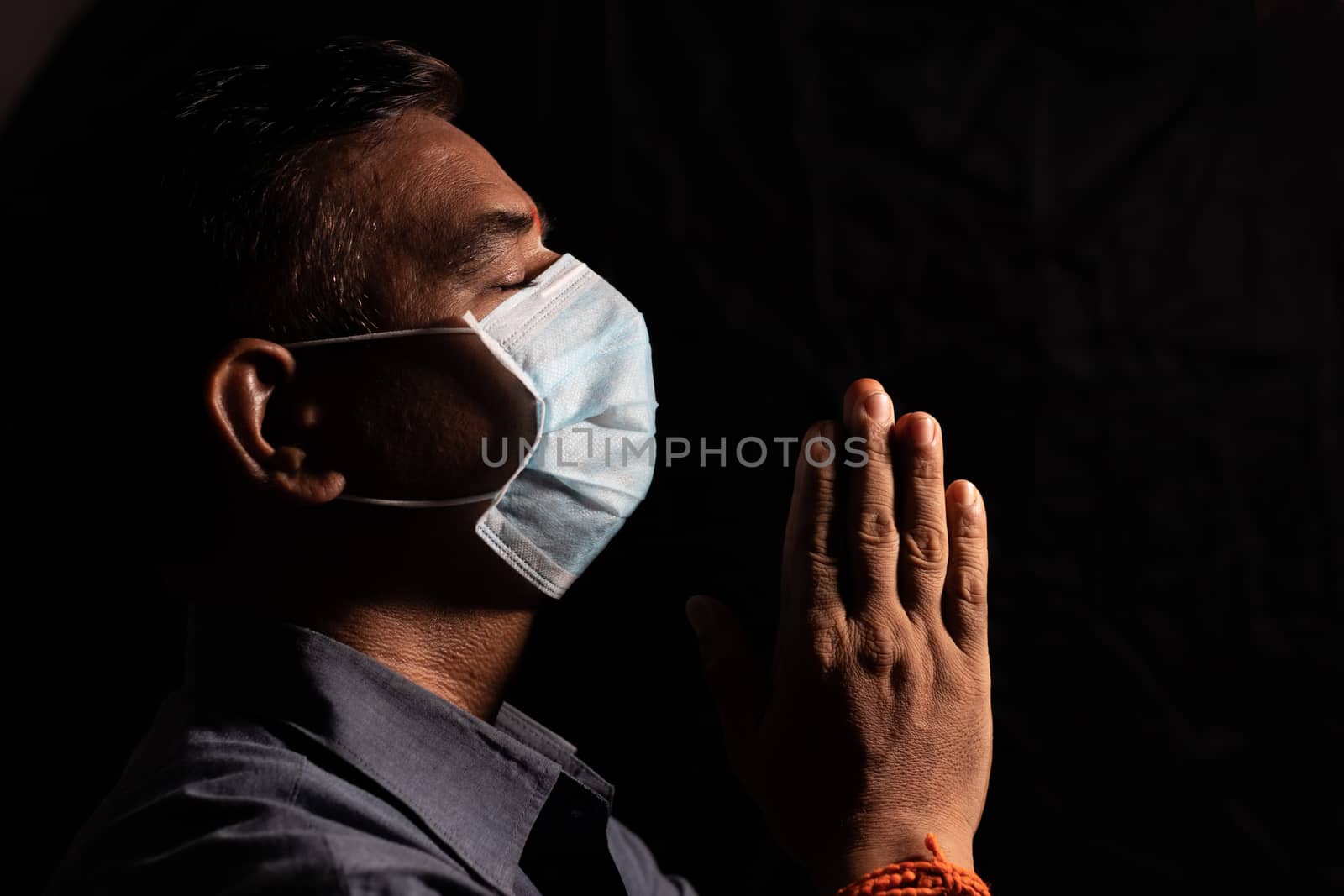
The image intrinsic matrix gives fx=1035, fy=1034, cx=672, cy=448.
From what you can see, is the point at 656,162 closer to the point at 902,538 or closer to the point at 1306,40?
the point at 902,538

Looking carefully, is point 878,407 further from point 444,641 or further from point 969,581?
point 444,641

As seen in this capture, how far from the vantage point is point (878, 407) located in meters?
1.06

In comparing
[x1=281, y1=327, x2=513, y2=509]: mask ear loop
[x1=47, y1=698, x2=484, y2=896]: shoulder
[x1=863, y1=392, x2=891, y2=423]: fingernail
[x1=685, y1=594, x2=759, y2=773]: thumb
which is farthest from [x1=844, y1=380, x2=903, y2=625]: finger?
[x1=47, y1=698, x2=484, y2=896]: shoulder

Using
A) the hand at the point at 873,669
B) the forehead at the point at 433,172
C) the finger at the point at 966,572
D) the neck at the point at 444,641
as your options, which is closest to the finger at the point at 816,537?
the hand at the point at 873,669

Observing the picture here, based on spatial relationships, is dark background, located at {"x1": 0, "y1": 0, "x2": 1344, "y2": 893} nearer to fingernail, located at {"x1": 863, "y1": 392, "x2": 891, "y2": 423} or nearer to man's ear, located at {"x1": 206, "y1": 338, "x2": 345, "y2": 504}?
fingernail, located at {"x1": 863, "y1": 392, "x2": 891, "y2": 423}

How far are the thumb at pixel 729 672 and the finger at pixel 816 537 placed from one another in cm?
7

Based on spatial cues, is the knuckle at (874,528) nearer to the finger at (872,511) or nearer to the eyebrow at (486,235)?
the finger at (872,511)

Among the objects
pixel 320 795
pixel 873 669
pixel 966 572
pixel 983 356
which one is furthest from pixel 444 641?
pixel 983 356

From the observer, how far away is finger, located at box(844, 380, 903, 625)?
1.04m

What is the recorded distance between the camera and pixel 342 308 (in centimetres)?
95

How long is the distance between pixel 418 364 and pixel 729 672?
1.50ft

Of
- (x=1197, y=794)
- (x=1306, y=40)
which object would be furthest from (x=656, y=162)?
(x=1197, y=794)

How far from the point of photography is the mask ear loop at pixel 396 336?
95 centimetres

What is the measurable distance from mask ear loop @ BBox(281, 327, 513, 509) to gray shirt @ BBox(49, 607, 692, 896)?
0.45ft
